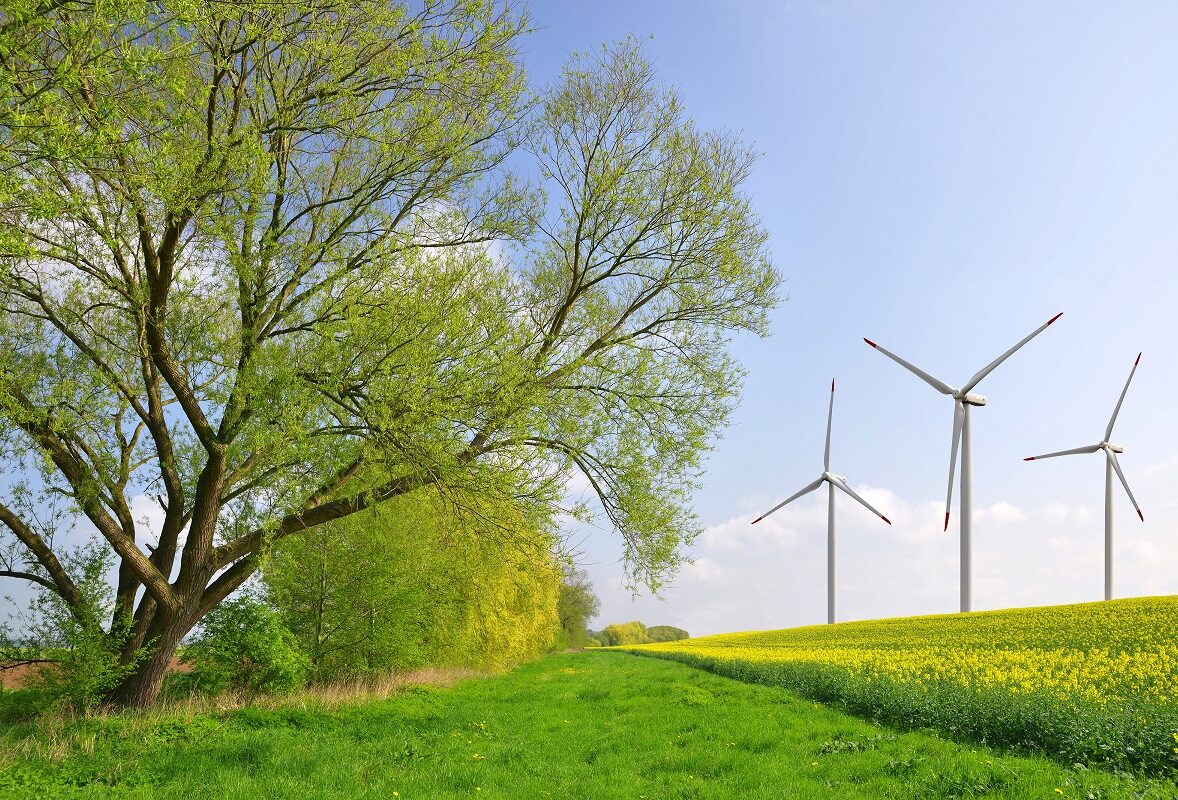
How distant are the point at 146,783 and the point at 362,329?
6.65 m

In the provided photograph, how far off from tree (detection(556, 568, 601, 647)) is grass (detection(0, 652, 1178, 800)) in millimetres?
52924

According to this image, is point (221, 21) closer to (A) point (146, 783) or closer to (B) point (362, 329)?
(B) point (362, 329)

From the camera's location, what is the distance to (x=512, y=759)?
12.1 meters

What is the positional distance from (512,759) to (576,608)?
60.3m

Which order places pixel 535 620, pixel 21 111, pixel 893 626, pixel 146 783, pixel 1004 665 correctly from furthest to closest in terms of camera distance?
1. pixel 893 626
2. pixel 535 620
3. pixel 1004 665
4. pixel 146 783
5. pixel 21 111

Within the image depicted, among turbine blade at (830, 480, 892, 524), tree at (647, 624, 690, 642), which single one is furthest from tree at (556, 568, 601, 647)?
tree at (647, 624, 690, 642)

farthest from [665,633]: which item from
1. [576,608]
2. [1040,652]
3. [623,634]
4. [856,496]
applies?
[1040,652]

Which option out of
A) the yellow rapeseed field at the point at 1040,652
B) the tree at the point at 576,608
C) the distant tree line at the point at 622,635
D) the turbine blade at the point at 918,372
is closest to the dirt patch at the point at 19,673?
the yellow rapeseed field at the point at 1040,652

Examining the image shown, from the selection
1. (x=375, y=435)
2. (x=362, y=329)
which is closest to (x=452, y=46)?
(x=362, y=329)

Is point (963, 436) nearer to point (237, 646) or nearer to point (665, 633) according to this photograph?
point (237, 646)

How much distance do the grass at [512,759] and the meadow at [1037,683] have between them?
67cm

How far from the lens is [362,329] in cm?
1216

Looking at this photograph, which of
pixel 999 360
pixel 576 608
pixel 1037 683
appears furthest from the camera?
pixel 576 608

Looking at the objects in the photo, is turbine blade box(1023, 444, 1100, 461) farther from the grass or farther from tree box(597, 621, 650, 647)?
tree box(597, 621, 650, 647)
